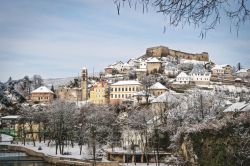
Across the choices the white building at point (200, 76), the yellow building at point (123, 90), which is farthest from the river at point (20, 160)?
the white building at point (200, 76)

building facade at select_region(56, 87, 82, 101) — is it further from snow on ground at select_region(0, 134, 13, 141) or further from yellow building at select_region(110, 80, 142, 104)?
snow on ground at select_region(0, 134, 13, 141)

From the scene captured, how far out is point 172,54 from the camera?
124 meters

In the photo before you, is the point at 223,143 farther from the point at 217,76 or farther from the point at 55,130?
the point at 217,76

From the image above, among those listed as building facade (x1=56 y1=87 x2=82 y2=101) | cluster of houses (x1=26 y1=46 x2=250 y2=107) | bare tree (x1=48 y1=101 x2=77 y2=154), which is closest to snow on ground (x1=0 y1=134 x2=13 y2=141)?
bare tree (x1=48 y1=101 x2=77 y2=154)

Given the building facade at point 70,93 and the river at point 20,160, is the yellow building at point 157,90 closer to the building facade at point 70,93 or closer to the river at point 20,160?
the building facade at point 70,93

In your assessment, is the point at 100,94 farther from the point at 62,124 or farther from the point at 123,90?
the point at 62,124

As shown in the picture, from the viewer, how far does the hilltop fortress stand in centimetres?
11988

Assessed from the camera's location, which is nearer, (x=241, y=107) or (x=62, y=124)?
(x=241, y=107)

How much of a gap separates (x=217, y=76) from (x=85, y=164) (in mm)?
66210

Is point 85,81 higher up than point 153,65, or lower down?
lower down

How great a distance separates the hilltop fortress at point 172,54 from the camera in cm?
11988

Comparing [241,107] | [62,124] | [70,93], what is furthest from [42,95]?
[241,107]

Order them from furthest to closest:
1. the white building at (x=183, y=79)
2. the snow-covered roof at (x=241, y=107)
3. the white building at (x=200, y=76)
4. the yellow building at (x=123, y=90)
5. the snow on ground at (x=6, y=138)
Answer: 1. the white building at (x=200, y=76)
2. the white building at (x=183, y=79)
3. the yellow building at (x=123, y=90)
4. the snow on ground at (x=6, y=138)
5. the snow-covered roof at (x=241, y=107)

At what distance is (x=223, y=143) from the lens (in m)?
21.3
